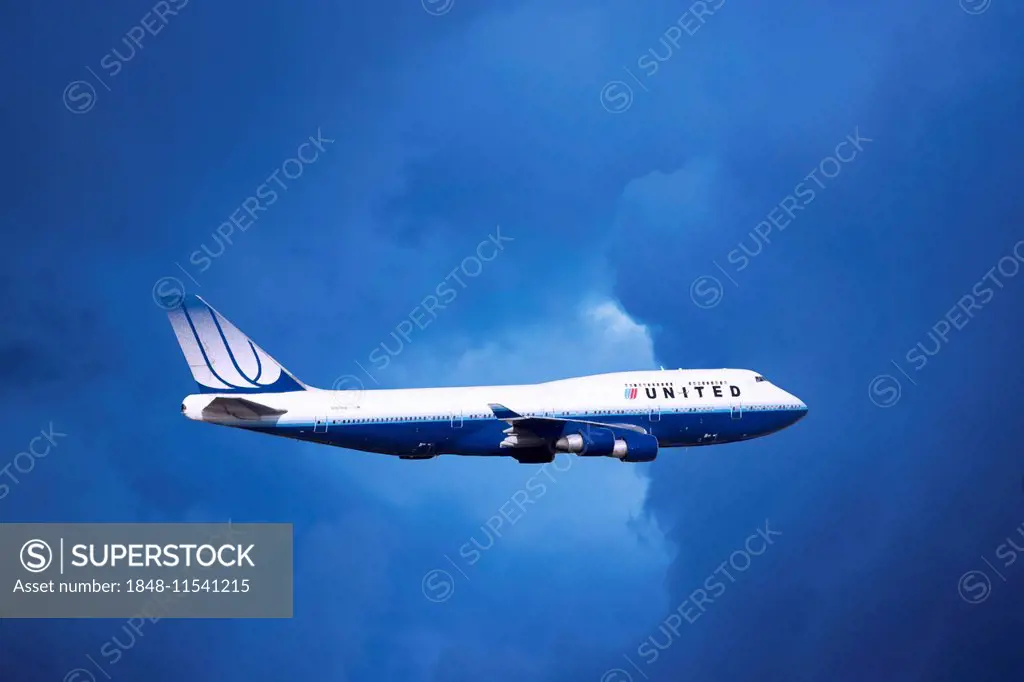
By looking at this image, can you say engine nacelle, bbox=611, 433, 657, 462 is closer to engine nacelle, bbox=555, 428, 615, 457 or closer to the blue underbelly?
engine nacelle, bbox=555, 428, 615, 457

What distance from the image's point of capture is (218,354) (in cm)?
8944

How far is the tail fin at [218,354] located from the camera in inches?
3511

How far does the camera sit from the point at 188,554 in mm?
86062

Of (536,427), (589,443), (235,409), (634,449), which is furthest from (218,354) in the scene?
(634,449)

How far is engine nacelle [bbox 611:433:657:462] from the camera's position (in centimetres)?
9188

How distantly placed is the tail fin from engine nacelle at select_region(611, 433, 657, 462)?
1873 cm

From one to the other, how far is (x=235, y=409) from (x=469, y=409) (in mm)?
13199

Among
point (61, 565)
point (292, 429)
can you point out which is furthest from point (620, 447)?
point (61, 565)

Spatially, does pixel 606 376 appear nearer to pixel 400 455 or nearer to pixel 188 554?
pixel 400 455

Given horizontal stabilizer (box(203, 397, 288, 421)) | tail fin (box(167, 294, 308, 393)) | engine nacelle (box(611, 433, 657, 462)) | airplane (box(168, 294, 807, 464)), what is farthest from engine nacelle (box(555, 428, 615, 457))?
horizontal stabilizer (box(203, 397, 288, 421))

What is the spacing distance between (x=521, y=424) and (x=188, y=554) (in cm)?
1955

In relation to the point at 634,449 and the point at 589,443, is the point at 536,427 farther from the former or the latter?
the point at 634,449

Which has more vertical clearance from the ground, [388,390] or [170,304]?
[170,304]

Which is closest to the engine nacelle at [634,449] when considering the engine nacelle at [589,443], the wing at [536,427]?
the engine nacelle at [589,443]
